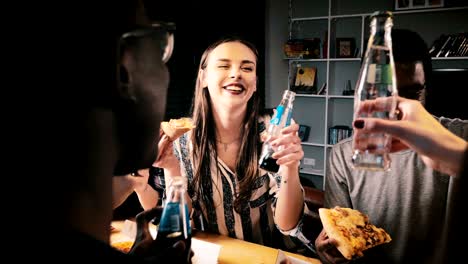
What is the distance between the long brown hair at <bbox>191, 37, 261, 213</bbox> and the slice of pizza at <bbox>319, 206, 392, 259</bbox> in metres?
0.66

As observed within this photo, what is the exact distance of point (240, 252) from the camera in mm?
1584

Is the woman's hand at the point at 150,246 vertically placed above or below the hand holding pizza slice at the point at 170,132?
below

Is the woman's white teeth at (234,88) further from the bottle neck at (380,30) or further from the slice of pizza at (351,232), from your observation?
the bottle neck at (380,30)

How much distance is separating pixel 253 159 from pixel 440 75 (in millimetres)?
2541

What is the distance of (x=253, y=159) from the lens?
2.07m

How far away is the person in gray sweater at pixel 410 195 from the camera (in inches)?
60.8

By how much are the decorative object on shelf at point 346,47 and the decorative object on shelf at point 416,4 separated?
724mm

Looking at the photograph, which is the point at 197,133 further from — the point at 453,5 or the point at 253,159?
the point at 453,5

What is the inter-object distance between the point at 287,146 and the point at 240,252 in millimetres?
551

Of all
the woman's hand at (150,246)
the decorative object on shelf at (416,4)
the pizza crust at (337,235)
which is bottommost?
the pizza crust at (337,235)

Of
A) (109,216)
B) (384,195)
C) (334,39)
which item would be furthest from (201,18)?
(109,216)

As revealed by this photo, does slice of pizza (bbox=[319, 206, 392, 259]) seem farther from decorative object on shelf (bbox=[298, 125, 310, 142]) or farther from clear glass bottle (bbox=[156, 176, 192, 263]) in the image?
decorative object on shelf (bbox=[298, 125, 310, 142])

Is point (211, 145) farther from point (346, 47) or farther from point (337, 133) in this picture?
point (346, 47)

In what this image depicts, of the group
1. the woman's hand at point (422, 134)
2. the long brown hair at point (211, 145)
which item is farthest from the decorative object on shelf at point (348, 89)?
the woman's hand at point (422, 134)
